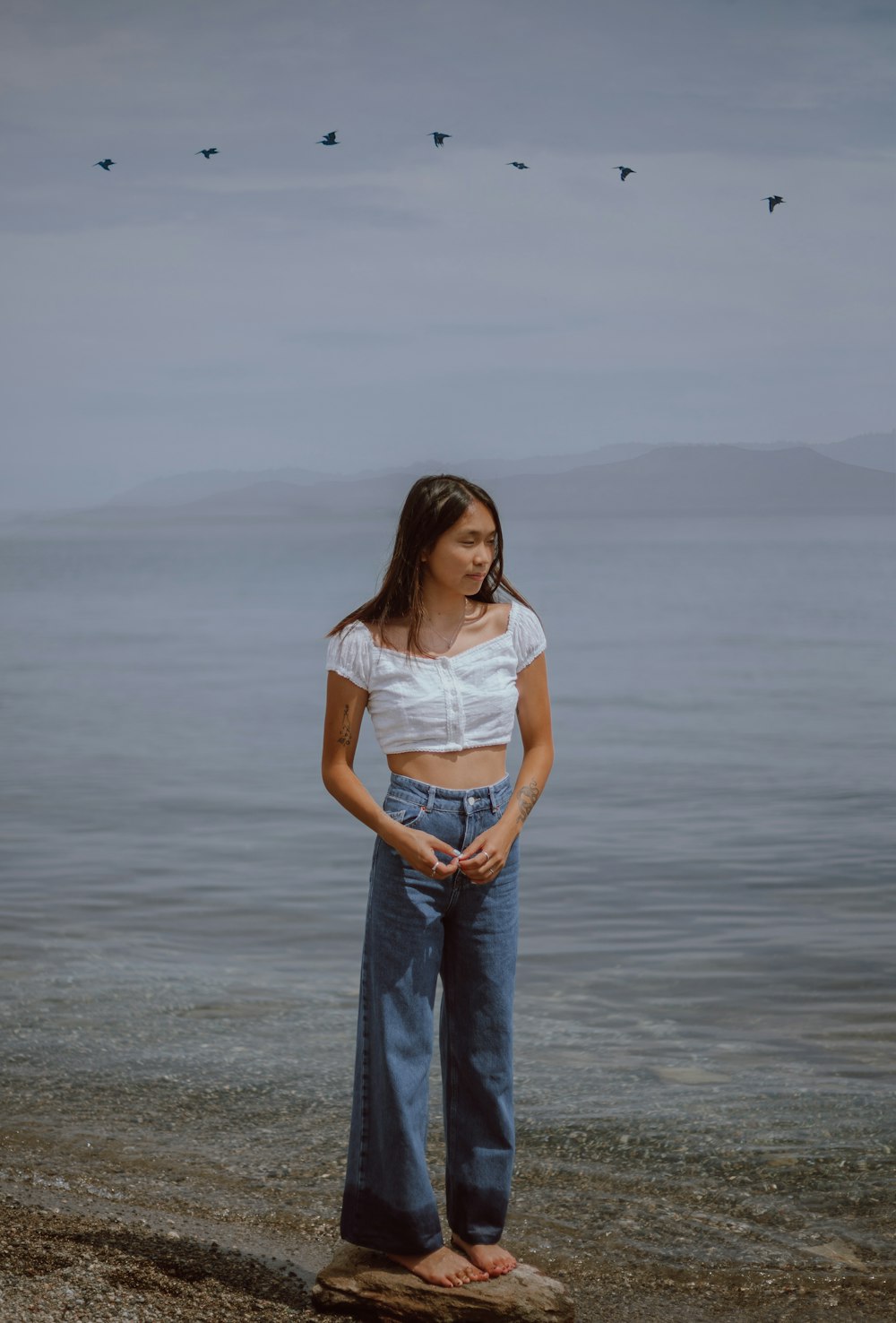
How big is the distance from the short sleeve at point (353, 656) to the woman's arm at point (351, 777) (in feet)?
0.06

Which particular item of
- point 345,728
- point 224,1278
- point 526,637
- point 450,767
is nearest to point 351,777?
point 345,728

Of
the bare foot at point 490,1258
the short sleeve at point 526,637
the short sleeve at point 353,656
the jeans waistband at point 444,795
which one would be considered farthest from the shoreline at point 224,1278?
the short sleeve at point 526,637

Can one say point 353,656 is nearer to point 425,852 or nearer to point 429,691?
point 429,691

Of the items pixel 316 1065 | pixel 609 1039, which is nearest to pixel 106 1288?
pixel 316 1065

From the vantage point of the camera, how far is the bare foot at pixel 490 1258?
3.56 m

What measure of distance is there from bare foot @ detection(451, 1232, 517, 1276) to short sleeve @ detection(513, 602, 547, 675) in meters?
1.32

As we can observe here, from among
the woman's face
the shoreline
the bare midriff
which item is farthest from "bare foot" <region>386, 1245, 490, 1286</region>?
the woman's face

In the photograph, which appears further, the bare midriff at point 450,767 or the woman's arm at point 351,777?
the bare midriff at point 450,767

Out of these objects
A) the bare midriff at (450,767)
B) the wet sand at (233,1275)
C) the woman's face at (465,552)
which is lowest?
the wet sand at (233,1275)

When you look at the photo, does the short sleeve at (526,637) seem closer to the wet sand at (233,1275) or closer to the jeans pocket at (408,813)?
the jeans pocket at (408,813)

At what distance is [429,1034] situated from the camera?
3.61 meters

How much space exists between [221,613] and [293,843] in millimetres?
40975

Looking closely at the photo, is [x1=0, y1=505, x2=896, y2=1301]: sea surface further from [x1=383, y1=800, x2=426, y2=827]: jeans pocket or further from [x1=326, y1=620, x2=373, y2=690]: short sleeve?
[x1=383, y1=800, x2=426, y2=827]: jeans pocket

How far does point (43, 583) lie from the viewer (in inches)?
3169
